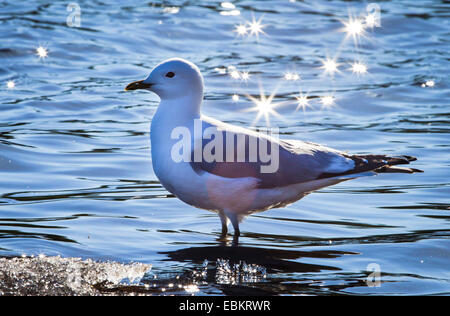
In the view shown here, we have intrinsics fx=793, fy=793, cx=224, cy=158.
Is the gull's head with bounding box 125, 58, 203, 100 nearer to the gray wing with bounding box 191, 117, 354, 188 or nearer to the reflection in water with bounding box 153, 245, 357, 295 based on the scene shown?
the gray wing with bounding box 191, 117, 354, 188

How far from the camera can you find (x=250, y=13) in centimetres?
1858

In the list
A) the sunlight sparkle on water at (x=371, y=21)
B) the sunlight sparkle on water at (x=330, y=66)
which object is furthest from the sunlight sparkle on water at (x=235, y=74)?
the sunlight sparkle on water at (x=371, y=21)

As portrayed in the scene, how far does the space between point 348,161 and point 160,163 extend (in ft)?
5.55

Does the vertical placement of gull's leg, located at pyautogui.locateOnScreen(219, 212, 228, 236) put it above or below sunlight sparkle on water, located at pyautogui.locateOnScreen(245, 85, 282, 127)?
below

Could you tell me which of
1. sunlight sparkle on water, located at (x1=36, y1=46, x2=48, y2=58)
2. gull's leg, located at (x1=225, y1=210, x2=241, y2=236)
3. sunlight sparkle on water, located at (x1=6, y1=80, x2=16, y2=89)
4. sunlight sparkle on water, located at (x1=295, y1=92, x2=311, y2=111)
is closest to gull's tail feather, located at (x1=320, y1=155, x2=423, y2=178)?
gull's leg, located at (x1=225, y1=210, x2=241, y2=236)

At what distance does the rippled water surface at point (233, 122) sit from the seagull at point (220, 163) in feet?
1.46

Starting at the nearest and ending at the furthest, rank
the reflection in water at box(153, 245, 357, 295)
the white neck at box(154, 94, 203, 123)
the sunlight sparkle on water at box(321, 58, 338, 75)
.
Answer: the reflection in water at box(153, 245, 357, 295)
the white neck at box(154, 94, 203, 123)
the sunlight sparkle on water at box(321, 58, 338, 75)

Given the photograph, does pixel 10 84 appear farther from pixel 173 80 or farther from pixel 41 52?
pixel 173 80

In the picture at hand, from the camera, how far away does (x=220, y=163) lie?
636 centimetres

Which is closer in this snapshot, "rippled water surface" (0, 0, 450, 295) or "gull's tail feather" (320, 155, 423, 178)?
"rippled water surface" (0, 0, 450, 295)

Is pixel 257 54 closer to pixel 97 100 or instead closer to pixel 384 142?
pixel 97 100

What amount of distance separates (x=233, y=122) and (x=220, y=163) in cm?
461

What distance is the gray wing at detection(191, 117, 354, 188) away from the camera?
6348 mm

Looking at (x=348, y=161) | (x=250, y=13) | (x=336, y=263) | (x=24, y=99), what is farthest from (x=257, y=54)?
(x=336, y=263)
